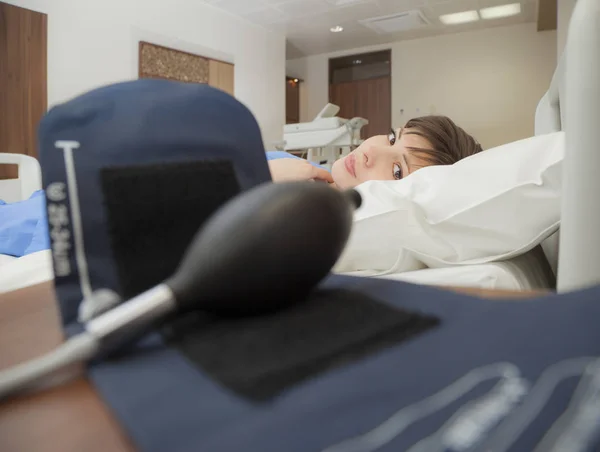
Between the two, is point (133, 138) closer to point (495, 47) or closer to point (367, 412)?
point (367, 412)

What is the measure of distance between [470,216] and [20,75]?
3066 mm

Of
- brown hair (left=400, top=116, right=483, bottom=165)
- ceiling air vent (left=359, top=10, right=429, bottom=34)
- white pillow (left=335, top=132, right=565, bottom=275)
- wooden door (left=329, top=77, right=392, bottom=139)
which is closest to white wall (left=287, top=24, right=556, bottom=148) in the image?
wooden door (left=329, top=77, right=392, bottom=139)

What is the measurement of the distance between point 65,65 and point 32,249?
268 cm

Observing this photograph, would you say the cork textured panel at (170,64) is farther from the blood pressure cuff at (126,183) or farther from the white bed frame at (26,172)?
the blood pressure cuff at (126,183)

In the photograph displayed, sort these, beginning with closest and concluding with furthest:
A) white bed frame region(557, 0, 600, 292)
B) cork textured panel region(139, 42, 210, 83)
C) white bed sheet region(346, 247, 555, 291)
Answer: white bed frame region(557, 0, 600, 292), white bed sheet region(346, 247, 555, 291), cork textured panel region(139, 42, 210, 83)

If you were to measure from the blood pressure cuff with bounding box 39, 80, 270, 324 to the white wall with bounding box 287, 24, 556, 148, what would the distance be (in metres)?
5.45

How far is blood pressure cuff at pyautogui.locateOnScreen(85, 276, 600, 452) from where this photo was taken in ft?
0.62

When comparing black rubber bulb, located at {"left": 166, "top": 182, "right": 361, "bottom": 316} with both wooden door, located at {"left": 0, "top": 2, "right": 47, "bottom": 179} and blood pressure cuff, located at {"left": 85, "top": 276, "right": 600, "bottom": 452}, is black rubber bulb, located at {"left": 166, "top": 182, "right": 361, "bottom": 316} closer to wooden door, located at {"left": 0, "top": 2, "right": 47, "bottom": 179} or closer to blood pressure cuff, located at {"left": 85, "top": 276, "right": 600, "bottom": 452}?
blood pressure cuff, located at {"left": 85, "top": 276, "right": 600, "bottom": 452}

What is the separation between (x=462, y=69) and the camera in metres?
5.36

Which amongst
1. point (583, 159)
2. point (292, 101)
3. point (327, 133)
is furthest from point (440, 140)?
point (292, 101)

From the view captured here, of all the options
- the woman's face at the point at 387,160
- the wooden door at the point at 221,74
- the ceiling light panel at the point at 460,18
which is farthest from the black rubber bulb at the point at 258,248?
the ceiling light panel at the point at 460,18

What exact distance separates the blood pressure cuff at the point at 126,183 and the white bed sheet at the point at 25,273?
371 mm

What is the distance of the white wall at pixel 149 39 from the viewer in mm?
3104

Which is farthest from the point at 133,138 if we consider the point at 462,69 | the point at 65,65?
the point at 462,69
